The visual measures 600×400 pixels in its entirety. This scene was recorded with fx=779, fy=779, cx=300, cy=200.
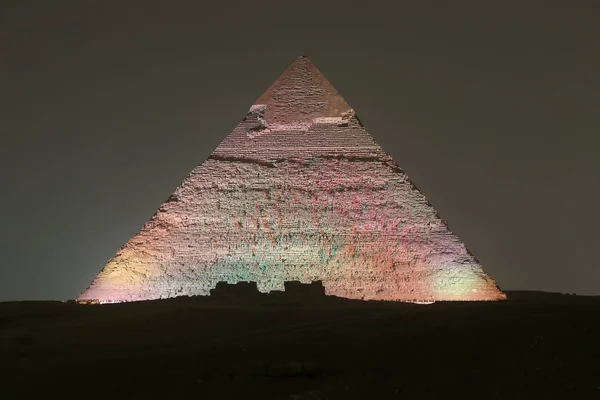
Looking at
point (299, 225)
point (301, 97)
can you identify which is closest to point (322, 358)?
point (299, 225)

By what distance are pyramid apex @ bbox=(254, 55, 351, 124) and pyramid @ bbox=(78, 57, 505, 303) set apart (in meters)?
0.05

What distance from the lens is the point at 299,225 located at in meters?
23.3

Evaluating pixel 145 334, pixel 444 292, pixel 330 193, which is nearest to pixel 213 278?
pixel 330 193

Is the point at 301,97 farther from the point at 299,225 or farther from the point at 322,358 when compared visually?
the point at 322,358

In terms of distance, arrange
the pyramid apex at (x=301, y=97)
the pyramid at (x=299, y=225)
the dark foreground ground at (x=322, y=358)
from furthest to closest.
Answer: the pyramid apex at (x=301, y=97), the pyramid at (x=299, y=225), the dark foreground ground at (x=322, y=358)

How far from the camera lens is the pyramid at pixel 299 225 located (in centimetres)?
2216

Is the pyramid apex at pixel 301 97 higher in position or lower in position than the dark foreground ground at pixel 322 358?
higher

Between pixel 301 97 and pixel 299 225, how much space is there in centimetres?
505

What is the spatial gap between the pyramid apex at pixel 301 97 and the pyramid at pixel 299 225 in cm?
5

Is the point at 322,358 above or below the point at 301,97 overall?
below

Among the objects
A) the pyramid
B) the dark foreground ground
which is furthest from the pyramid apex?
the dark foreground ground

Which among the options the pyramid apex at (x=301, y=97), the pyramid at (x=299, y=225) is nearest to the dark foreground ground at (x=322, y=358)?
the pyramid at (x=299, y=225)

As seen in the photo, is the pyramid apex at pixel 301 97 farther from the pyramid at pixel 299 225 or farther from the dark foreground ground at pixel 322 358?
the dark foreground ground at pixel 322 358

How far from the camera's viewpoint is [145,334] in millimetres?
11352
